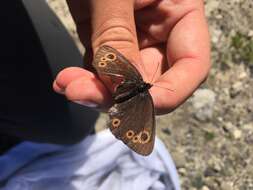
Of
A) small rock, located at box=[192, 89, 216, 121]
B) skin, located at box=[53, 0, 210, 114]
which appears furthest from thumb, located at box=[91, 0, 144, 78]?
small rock, located at box=[192, 89, 216, 121]

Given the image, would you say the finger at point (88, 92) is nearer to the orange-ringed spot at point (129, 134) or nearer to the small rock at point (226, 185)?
the orange-ringed spot at point (129, 134)

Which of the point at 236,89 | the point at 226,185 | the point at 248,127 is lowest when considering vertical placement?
the point at 226,185

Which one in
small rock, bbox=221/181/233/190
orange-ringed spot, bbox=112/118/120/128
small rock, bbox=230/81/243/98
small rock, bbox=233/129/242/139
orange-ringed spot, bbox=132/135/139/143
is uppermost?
orange-ringed spot, bbox=112/118/120/128

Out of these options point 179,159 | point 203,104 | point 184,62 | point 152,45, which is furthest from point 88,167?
point 184,62

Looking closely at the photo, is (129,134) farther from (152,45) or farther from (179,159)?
(179,159)

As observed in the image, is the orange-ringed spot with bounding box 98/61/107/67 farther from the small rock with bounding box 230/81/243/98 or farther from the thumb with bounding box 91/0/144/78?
the small rock with bounding box 230/81/243/98

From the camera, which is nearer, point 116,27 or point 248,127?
point 116,27
